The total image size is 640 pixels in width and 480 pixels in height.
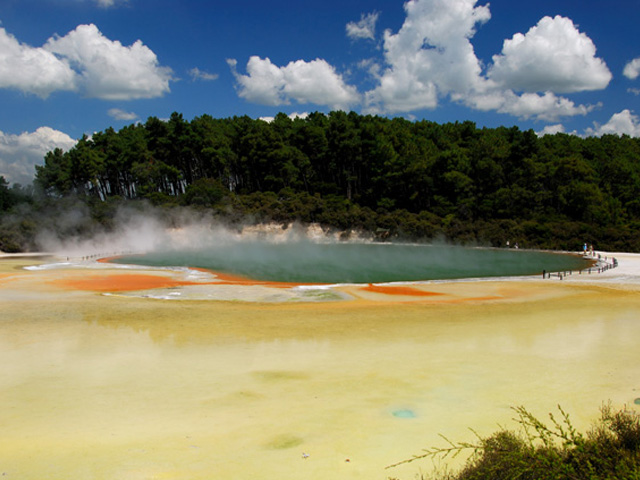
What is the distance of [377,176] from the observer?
224 ft

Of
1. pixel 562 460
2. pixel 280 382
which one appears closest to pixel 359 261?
pixel 280 382

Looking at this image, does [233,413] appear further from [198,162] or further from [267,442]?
[198,162]

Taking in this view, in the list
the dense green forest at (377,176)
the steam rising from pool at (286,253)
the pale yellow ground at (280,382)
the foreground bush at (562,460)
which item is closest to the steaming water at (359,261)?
the steam rising from pool at (286,253)

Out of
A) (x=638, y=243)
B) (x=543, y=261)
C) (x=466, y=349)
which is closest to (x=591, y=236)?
(x=638, y=243)

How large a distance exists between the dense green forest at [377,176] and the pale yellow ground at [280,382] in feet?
134

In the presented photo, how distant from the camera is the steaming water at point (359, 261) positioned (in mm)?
32125

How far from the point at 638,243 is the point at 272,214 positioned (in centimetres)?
4092

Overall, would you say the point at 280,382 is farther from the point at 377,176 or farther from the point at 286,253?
the point at 377,176

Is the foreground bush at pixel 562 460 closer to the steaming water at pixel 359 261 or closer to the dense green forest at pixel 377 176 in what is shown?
the steaming water at pixel 359 261

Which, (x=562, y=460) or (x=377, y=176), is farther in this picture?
(x=377, y=176)

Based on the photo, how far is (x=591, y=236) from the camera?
163ft

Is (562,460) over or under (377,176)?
under

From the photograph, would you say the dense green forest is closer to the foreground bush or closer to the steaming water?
the steaming water

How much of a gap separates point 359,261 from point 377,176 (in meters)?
29.7
